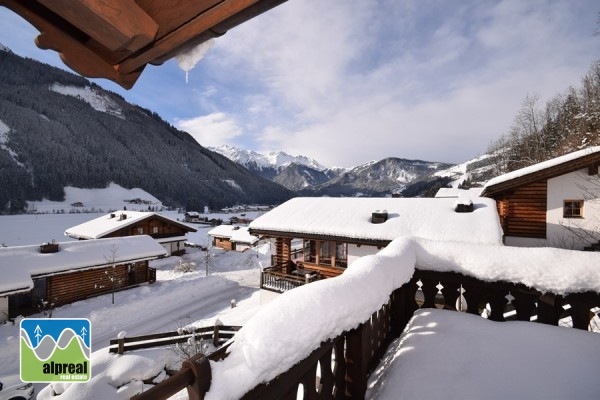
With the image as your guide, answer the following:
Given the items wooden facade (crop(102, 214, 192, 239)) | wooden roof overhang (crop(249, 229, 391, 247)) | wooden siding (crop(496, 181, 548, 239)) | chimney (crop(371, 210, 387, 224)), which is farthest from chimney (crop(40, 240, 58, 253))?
wooden siding (crop(496, 181, 548, 239))

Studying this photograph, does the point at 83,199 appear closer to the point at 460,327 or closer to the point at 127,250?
the point at 127,250

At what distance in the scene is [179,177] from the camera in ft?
459

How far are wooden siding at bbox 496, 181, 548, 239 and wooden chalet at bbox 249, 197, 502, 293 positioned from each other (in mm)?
1083

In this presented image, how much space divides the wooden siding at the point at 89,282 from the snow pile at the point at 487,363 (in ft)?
75.5

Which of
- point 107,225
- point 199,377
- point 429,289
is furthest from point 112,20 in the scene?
point 107,225

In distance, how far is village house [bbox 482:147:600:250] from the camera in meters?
12.2

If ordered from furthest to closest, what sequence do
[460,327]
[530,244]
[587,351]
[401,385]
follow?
[530,244], [460,327], [587,351], [401,385]

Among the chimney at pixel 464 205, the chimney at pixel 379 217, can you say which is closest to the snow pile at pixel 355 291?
the chimney at pixel 379 217

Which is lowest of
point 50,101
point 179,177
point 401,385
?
point 401,385

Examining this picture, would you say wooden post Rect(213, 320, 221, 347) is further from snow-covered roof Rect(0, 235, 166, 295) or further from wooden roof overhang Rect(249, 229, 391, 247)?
snow-covered roof Rect(0, 235, 166, 295)

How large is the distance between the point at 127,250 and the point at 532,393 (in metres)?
25.3

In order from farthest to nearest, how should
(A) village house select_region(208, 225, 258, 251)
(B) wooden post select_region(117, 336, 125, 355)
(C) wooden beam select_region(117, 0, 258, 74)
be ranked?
(A) village house select_region(208, 225, 258, 251) → (B) wooden post select_region(117, 336, 125, 355) → (C) wooden beam select_region(117, 0, 258, 74)

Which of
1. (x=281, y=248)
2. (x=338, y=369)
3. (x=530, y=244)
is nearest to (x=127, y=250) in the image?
(x=281, y=248)

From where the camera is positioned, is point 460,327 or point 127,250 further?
point 127,250
